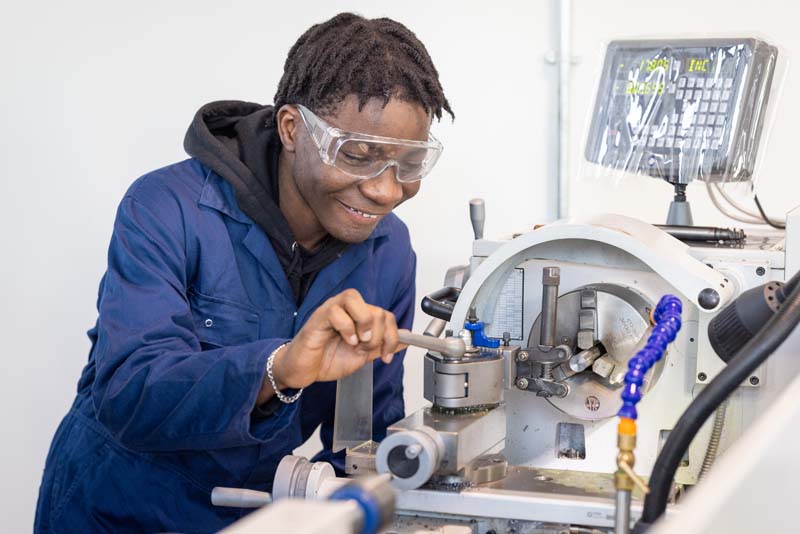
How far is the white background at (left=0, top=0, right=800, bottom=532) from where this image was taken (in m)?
2.81

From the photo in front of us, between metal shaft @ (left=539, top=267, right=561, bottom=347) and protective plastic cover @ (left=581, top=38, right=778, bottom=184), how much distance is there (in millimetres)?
430

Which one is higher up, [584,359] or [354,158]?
[354,158]

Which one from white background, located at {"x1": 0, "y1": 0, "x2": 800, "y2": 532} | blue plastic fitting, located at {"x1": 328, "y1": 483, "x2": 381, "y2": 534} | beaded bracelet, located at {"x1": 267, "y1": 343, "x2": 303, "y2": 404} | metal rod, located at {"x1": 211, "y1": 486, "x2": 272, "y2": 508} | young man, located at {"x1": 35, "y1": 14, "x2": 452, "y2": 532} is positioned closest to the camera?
blue plastic fitting, located at {"x1": 328, "y1": 483, "x2": 381, "y2": 534}

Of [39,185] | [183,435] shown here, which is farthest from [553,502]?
[39,185]

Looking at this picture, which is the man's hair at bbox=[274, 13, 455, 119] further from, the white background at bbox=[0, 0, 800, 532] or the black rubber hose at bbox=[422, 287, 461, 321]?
the white background at bbox=[0, 0, 800, 532]

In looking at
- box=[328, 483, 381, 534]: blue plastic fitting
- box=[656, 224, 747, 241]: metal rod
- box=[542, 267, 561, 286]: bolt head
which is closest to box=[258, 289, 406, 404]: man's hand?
box=[542, 267, 561, 286]: bolt head

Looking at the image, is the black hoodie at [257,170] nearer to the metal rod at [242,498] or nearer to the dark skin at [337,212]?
the dark skin at [337,212]

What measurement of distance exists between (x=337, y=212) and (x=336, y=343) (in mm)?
388

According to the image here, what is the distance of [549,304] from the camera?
1398 mm

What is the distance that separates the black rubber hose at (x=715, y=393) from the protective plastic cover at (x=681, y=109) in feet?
2.32

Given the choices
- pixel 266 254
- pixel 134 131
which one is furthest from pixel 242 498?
pixel 134 131

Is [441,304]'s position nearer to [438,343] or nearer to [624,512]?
[438,343]

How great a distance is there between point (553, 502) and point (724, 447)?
0.32 metres

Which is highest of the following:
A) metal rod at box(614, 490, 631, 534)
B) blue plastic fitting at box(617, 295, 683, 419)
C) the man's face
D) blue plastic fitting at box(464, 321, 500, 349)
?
the man's face
